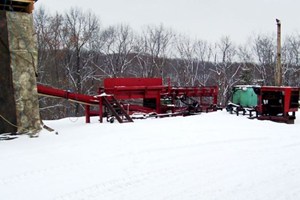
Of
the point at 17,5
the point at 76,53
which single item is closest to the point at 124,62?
the point at 76,53

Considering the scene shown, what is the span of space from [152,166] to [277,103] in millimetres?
9135

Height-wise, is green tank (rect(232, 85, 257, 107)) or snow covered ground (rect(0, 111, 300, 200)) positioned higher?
green tank (rect(232, 85, 257, 107))

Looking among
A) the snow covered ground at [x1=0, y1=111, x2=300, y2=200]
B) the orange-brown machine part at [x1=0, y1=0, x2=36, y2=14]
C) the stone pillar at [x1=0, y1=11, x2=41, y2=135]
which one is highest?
the orange-brown machine part at [x1=0, y1=0, x2=36, y2=14]

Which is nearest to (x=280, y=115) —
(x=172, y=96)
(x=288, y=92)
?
(x=288, y=92)

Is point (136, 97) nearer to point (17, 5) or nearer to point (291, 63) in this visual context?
point (17, 5)

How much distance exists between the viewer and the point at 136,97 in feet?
44.7

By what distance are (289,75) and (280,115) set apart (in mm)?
32810

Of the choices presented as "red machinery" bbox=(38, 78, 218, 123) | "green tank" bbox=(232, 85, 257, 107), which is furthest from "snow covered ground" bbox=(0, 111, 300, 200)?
"green tank" bbox=(232, 85, 257, 107)

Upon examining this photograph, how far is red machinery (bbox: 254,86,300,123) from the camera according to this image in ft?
40.8

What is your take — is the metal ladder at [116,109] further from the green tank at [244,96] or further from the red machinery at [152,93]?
the green tank at [244,96]

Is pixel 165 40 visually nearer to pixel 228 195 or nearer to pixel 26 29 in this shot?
pixel 26 29

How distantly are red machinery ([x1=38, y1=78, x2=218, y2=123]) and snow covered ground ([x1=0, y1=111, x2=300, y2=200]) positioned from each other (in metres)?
2.94

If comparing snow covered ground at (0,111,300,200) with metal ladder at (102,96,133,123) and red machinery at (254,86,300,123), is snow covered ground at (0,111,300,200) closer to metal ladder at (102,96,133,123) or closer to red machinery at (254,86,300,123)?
metal ladder at (102,96,133,123)

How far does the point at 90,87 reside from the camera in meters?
36.5
